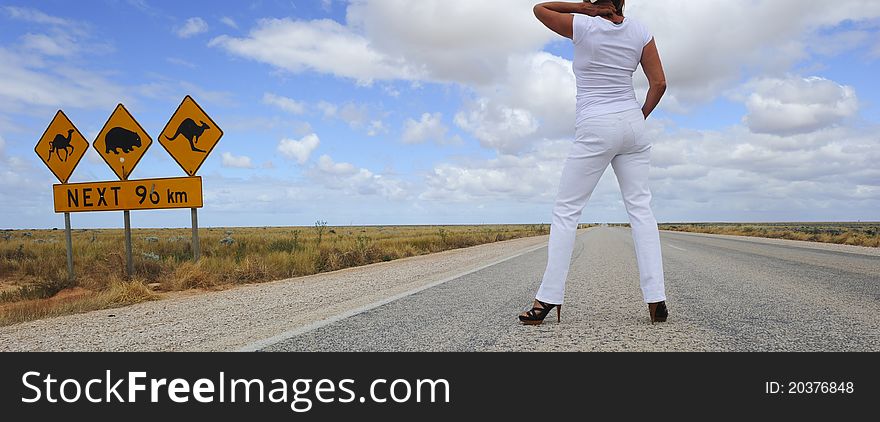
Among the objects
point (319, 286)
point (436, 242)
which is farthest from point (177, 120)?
point (436, 242)

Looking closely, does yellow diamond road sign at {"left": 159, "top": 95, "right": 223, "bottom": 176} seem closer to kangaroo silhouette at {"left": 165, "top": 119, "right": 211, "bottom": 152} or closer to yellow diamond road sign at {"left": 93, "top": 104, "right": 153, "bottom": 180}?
kangaroo silhouette at {"left": 165, "top": 119, "right": 211, "bottom": 152}

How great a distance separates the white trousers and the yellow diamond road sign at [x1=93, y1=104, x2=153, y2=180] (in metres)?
8.67

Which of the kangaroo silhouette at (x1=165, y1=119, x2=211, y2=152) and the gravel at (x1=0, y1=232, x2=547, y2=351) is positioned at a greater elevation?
the kangaroo silhouette at (x1=165, y1=119, x2=211, y2=152)

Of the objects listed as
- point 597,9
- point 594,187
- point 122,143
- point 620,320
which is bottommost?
point 620,320

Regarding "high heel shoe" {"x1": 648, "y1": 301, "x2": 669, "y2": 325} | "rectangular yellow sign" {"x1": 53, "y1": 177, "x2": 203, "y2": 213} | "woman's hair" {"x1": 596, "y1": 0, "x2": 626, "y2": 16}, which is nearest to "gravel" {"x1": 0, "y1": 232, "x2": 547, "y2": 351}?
"high heel shoe" {"x1": 648, "y1": 301, "x2": 669, "y2": 325}

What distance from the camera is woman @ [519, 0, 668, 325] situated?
11.3 ft

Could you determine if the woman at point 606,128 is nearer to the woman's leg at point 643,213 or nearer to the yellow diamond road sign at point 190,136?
the woman's leg at point 643,213

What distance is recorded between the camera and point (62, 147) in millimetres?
10266

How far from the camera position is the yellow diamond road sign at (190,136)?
10.1m

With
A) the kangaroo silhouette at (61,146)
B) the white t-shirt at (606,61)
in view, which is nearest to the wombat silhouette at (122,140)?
the kangaroo silhouette at (61,146)

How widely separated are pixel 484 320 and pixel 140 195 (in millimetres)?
8073

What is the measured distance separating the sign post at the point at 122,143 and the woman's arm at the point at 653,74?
8967 millimetres

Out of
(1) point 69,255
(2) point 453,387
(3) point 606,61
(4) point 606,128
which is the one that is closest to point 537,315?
(4) point 606,128

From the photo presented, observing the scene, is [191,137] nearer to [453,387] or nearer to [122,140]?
[122,140]
